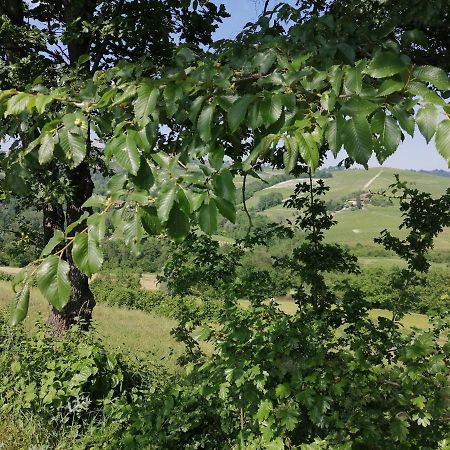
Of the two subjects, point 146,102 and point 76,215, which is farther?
point 76,215

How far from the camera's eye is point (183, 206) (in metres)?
1.19

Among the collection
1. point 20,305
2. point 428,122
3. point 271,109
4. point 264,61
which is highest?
point 264,61

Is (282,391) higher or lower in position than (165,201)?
lower

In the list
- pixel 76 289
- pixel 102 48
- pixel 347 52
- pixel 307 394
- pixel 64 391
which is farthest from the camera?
pixel 76 289

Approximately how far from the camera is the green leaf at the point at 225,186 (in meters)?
1.20

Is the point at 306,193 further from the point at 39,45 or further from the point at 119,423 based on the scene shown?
the point at 39,45

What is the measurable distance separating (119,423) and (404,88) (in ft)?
12.8

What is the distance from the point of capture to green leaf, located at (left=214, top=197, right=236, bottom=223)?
1.21 metres

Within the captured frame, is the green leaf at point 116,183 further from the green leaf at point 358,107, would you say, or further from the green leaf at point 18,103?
the green leaf at point 358,107

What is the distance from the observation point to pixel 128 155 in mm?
1227

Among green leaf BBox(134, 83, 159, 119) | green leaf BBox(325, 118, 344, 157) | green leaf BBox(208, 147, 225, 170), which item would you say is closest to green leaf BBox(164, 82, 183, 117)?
green leaf BBox(134, 83, 159, 119)

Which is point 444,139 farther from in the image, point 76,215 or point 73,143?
Result: point 76,215

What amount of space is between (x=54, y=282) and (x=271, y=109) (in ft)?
2.73

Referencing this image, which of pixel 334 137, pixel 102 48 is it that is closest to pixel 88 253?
pixel 334 137
